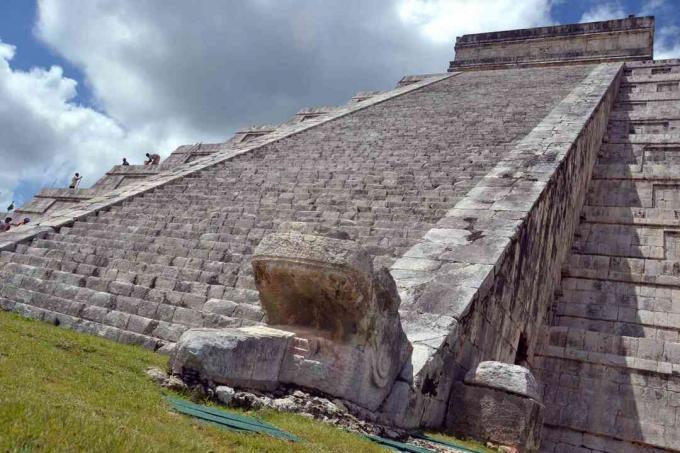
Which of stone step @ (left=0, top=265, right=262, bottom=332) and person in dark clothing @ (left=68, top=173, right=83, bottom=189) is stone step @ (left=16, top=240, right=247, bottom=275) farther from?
person in dark clothing @ (left=68, top=173, right=83, bottom=189)

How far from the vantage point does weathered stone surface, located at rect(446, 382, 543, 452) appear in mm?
4707

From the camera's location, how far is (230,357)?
391 cm

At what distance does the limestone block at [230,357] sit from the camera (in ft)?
12.8

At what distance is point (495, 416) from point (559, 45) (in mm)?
20647

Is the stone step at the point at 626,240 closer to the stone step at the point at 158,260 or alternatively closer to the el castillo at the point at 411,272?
the el castillo at the point at 411,272

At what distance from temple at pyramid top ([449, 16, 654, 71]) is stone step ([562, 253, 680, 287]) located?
1406 cm

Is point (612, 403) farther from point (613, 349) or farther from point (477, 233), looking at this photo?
point (477, 233)

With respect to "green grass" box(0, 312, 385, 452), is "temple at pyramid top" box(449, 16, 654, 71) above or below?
above

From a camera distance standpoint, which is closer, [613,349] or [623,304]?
[613,349]

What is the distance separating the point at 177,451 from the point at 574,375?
20.6 ft

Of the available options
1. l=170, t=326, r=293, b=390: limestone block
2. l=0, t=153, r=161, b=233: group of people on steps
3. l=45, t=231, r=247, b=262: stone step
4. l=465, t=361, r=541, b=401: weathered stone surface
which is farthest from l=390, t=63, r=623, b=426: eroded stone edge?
l=0, t=153, r=161, b=233: group of people on steps

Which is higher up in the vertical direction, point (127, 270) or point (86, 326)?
point (127, 270)

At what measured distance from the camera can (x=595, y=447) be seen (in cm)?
704

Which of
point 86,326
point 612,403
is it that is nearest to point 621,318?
point 612,403
